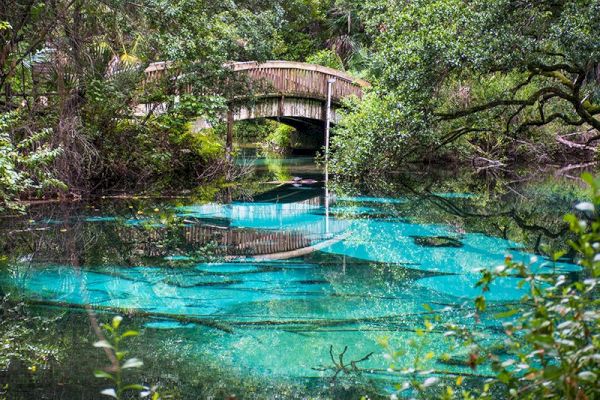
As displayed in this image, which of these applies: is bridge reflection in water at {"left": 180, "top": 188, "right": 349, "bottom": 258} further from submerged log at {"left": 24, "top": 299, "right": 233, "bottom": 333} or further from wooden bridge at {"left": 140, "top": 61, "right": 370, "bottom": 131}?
wooden bridge at {"left": 140, "top": 61, "right": 370, "bottom": 131}

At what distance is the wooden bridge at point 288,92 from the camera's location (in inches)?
580

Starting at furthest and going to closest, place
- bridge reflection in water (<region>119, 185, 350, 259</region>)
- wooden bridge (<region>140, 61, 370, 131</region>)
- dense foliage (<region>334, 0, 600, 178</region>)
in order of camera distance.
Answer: wooden bridge (<region>140, 61, 370, 131</region>) → dense foliage (<region>334, 0, 600, 178</region>) → bridge reflection in water (<region>119, 185, 350, 259</region>)

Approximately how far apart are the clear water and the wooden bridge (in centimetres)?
472

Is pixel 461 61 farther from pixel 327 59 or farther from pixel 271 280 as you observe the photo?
pixel 327 59

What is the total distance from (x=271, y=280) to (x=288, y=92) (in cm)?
1164

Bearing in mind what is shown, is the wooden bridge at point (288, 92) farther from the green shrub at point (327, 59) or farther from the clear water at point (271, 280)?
the clear water at point (271, 280)

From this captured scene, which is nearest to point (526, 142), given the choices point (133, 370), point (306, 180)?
point (306, 180)

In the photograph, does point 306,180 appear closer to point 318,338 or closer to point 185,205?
point 185,205

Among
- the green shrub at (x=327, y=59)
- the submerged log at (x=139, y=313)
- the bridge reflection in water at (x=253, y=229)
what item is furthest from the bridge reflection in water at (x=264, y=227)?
the green shrub at (x=327, y=59)

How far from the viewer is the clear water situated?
13.1 ft

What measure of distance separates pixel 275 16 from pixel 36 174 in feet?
23.4

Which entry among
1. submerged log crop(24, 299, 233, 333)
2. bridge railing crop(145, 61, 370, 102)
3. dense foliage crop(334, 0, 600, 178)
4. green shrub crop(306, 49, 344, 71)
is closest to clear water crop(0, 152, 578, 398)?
submerged log crop(24, 299, 233, 333)

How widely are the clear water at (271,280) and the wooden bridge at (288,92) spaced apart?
4.72m

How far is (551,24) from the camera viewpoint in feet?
28.1
